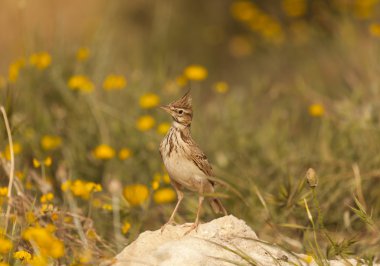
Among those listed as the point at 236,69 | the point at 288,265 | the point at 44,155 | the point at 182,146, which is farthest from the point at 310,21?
the point at 288,265

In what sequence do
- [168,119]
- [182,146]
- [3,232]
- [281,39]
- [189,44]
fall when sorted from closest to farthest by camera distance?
[3,232]
[182,146]
[168,119]
[281,39]
[189,44]

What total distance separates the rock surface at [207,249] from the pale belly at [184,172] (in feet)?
1.32

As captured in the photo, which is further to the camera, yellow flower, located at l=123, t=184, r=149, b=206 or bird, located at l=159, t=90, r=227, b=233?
yellow flower, located at l=123, t=184, r=149, b=206

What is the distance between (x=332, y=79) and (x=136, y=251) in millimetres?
6586

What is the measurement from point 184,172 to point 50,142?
2.12 m

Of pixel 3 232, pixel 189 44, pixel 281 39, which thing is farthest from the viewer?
pixel 189 44

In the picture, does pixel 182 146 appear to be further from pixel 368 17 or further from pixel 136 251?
pixel 368 17

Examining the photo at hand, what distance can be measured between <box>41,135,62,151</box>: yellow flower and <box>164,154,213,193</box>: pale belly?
201 centimetres

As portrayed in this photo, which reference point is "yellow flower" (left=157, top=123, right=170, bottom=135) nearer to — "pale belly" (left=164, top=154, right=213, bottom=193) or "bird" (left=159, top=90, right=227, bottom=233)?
"bird" (left=159, top=90, right=227, bottom=233)

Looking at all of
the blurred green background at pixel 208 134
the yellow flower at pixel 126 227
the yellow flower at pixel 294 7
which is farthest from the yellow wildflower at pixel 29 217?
the yellow flower at pixel 294 7

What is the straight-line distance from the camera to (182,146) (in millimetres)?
4996

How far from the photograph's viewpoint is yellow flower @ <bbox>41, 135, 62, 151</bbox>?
6613 mm

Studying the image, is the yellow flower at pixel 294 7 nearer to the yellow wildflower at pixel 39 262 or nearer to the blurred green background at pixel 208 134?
the blurred green background at pixel 208 134

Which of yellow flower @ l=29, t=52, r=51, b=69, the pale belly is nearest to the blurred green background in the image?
yellow flower @ l=29, t=52, r=51, b=69
